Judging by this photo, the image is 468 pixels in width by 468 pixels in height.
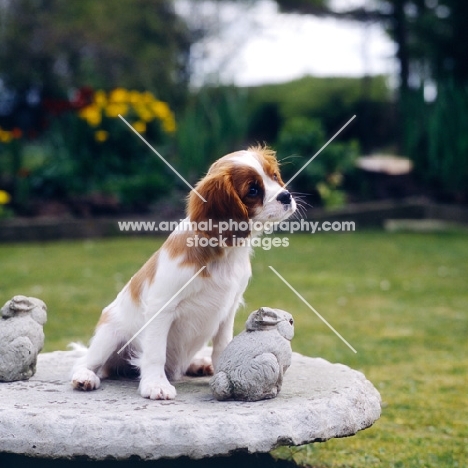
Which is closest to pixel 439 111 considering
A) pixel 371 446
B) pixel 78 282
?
pixel 78 282

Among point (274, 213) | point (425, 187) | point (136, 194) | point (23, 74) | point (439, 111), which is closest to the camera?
point (274, 213)

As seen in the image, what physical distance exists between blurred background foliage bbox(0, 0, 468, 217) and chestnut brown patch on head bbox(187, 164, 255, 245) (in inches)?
315

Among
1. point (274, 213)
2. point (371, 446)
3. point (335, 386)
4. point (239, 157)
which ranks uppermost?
point (239, 157)

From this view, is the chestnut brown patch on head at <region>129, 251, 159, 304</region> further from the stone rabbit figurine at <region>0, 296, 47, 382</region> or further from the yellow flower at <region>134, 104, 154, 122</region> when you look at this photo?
the yellow flower at <region>134, 104, 154, 122</region>

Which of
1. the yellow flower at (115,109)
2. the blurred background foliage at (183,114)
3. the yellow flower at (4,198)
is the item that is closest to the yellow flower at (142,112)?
the blurred background foliage at (183,114)

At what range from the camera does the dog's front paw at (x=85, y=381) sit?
11.5 ft

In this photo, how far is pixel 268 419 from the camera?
303 centimetres

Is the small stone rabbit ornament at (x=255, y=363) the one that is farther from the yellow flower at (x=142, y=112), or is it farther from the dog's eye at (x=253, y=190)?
the yellow flower at (x=142, y=112)

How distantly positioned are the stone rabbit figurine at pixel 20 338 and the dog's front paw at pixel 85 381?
0.28 m

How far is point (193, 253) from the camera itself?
3.37 m

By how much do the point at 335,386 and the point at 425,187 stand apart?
36.1ft

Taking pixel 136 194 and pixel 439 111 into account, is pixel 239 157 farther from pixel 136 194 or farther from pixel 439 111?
pixel 439 111

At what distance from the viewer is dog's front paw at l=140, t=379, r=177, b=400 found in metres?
3.31

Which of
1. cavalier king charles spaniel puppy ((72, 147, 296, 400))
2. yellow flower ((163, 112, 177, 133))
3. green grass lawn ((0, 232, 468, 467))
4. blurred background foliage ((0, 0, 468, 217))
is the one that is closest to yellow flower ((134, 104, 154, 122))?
blurred background foliage ((0, 0, 468, 217))
